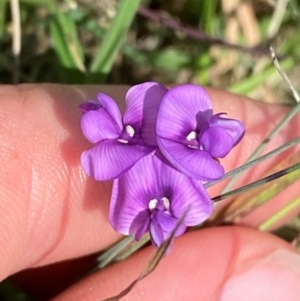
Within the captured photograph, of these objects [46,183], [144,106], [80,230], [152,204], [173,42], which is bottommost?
[80,230]

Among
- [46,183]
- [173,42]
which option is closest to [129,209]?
[46,183]

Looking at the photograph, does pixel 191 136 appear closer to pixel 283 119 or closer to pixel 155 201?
pixel 155 201

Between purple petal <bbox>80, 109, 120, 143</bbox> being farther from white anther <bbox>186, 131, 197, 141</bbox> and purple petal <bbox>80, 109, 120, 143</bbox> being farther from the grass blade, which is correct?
the grass blade

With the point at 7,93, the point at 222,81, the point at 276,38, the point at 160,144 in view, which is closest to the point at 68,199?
the point at 7,93

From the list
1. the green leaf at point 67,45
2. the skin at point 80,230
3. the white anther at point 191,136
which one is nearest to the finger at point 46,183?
the skin at point 80,230

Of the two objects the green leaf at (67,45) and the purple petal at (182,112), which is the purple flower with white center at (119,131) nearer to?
the purple petal at (182,112)

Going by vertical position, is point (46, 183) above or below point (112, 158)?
below
